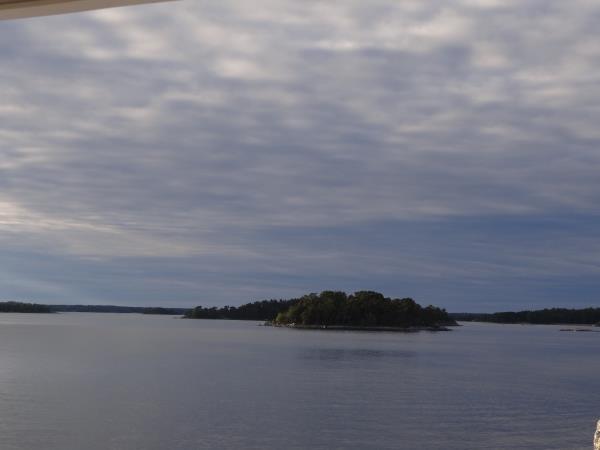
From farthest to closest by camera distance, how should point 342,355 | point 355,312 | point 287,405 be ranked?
1. point 355,312
2. point 342,355
3. point 287,405

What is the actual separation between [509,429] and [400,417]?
3.36 metres

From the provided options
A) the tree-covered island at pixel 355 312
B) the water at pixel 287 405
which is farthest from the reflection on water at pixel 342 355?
the tree-covered island at pixel 355 312

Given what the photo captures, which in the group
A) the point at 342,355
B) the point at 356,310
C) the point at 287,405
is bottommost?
the point at 287,405

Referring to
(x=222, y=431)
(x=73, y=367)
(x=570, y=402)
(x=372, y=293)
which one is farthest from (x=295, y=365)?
(x=372, y=293)

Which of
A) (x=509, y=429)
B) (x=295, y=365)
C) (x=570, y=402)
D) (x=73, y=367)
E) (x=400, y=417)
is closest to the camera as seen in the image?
(x=509, y=429)

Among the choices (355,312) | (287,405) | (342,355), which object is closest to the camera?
(287,405)

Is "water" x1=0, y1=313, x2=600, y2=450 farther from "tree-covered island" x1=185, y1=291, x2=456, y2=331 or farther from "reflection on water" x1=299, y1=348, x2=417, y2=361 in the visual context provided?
"tree-covered island" x1=185, y1=291, x2=456, y2=331

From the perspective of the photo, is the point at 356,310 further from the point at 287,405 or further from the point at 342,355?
the point at 287,405

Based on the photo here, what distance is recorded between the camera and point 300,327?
125250mm

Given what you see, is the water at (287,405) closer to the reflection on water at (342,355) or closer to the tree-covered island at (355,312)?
the reflection on water at (342,355)

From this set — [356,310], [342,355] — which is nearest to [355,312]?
[356,310]

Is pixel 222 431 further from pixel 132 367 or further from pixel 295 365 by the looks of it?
pixel 295 365

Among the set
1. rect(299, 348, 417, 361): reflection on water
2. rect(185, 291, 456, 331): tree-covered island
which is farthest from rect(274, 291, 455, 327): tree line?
rect(299, 348, 417, 361): reflection on water

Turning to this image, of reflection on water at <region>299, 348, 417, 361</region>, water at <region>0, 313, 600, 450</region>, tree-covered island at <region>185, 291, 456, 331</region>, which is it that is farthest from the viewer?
tree-covered island at <region>185, 291, 456, 331</region>
